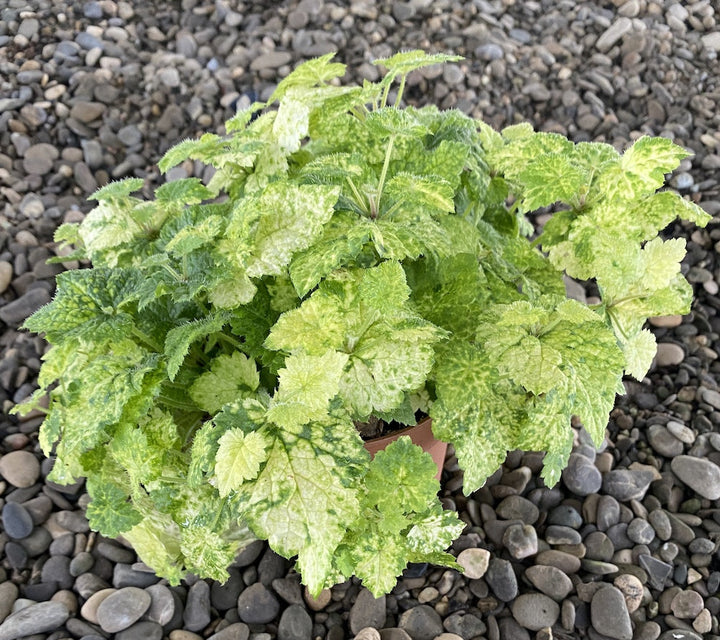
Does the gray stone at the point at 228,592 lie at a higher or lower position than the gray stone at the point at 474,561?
lower

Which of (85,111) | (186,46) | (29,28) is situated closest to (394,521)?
(85,111)

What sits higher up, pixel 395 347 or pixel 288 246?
pixel 288 246

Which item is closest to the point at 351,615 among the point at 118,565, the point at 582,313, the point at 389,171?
the point at 118,565

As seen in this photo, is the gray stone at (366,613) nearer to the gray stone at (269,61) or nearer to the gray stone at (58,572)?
the gray stone at (58,572)

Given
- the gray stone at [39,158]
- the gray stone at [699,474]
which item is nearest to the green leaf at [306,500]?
the gray stone at [699,474]

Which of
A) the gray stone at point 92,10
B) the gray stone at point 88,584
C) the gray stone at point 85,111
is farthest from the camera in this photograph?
the gray stone at point 92,10

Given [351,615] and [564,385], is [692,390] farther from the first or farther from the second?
[351,615]

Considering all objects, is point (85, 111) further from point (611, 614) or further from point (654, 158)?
point (611, 614)

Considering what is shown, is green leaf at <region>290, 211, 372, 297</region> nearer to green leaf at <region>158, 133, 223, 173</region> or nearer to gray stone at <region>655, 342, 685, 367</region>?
green leaf at <region>158, 133, 223, 173</region>
